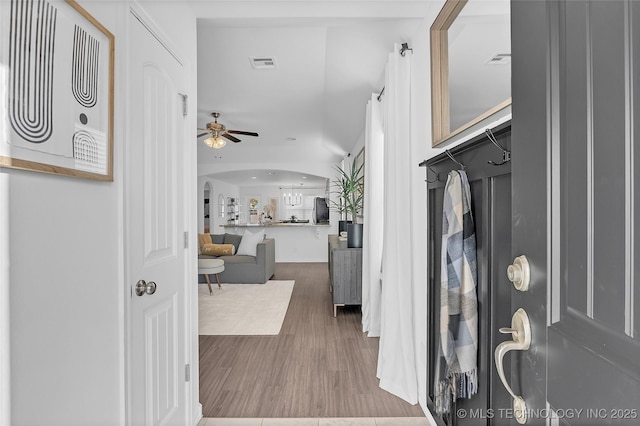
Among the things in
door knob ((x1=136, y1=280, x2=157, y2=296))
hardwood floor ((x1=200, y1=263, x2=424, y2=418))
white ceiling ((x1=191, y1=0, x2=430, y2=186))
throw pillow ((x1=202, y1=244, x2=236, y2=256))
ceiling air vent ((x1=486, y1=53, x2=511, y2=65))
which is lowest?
hardwood floor ((x1=200, y1=263, x2=424, y2=418))

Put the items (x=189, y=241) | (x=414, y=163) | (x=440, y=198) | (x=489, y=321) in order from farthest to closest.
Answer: (x=414, y=163) < (x=189, y=241) < (x=440, y=198) < (x=489, y=321)

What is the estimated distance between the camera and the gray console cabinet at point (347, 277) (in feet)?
13.9

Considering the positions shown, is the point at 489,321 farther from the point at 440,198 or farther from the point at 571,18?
the point at 571,18

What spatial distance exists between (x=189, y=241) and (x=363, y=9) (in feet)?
5.54

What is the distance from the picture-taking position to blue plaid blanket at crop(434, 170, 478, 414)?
56.5 inches

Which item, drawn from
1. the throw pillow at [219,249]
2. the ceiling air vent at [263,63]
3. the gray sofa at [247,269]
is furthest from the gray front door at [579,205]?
the throw pillow at [219,249]

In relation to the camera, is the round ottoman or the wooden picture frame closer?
the wooden picture frame

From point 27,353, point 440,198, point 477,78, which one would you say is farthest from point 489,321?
point 27,353

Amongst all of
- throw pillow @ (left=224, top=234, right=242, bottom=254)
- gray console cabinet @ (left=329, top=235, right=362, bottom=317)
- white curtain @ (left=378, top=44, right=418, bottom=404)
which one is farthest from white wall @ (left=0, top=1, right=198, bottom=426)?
throw pillow @ (left=224, top=234, right=242, bottom=254)

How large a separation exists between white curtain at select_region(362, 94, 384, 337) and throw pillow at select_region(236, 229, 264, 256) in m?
2.93

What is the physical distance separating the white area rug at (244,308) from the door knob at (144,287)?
215 cm

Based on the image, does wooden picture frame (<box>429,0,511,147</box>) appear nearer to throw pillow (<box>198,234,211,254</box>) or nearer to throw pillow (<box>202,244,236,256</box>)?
throw pillow (<box>202,244,236,256</box>)

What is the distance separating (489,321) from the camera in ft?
4.54

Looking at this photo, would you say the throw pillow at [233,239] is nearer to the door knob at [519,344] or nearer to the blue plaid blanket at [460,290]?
the blue plaid blanket at [460,290]
